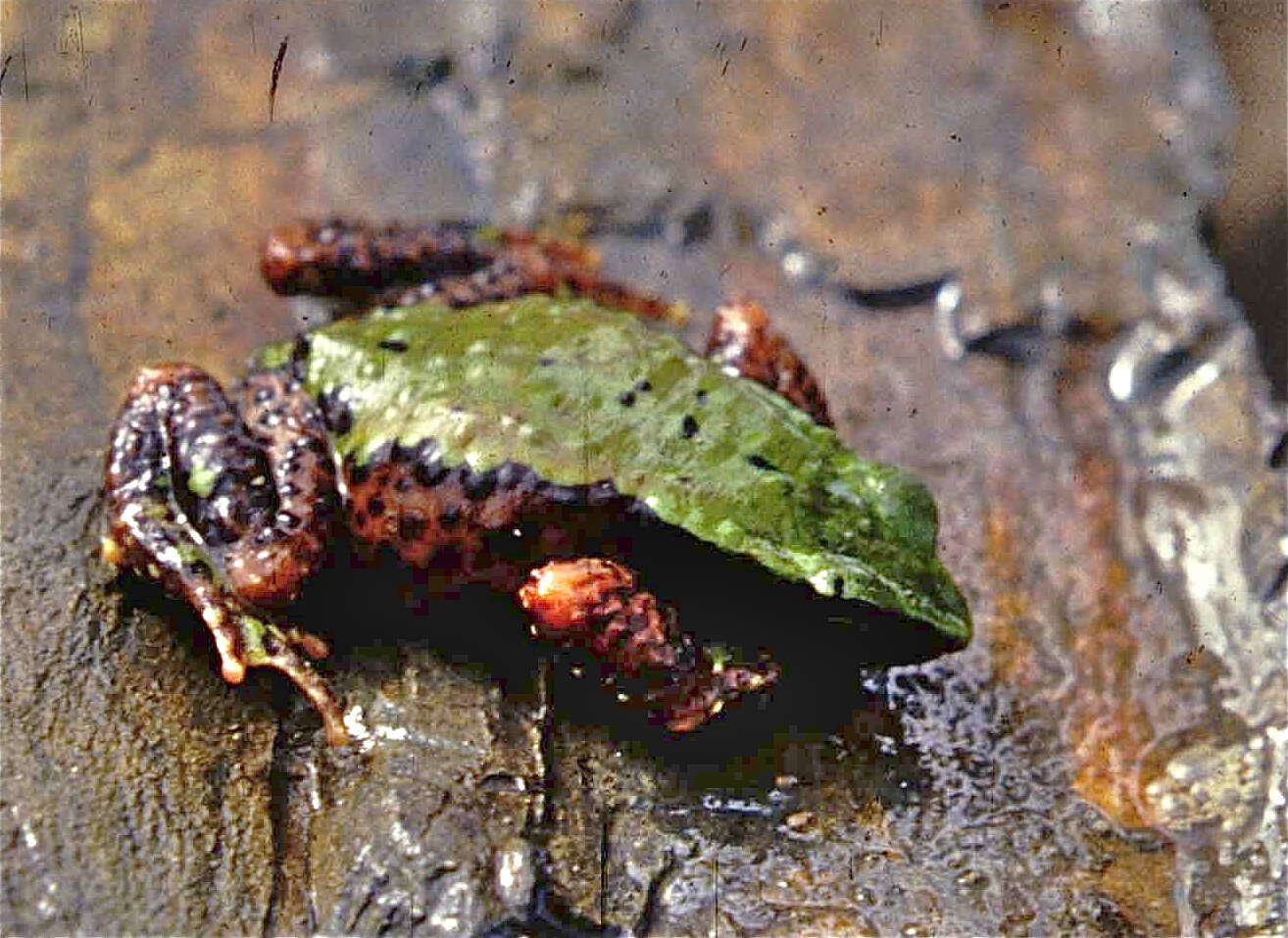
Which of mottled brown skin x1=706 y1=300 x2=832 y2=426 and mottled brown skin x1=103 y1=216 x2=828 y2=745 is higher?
mottled brown skin x1=706 y1=300 x2=832 y2=426

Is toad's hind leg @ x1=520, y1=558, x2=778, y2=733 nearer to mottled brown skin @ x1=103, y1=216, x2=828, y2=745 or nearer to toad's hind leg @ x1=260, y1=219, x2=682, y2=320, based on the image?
mottled brown skin @ x1=103, y1=216, x2=828, y2=745

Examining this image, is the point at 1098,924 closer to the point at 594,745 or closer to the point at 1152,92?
the point at 594,745

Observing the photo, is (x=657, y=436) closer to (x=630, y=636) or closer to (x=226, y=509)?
(x=630, y=636)

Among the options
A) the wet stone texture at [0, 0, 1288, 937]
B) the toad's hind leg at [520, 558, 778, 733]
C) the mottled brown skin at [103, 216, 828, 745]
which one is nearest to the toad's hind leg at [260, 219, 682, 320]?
the wet stone texture at [0, 0, 1288, 937]

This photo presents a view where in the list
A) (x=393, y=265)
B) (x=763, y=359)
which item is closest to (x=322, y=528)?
(x=393, y=265)

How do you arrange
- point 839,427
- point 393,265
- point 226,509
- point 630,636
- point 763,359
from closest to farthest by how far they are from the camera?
point 630,636
point 226,509
point 763,359
point 393,265
point 839,427

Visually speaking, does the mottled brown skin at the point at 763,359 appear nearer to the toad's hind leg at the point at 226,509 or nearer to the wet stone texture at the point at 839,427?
the wet stone texture at the point at 839,427

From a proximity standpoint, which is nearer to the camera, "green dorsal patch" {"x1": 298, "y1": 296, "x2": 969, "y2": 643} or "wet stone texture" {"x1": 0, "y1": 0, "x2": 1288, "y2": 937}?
"wet stone texture" {"x1": 0, "y1": 0, "x2": 1288, "y2": 937}

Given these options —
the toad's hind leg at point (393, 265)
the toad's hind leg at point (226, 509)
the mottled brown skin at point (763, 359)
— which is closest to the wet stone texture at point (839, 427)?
the toad's hind leg at point (226, 509)
